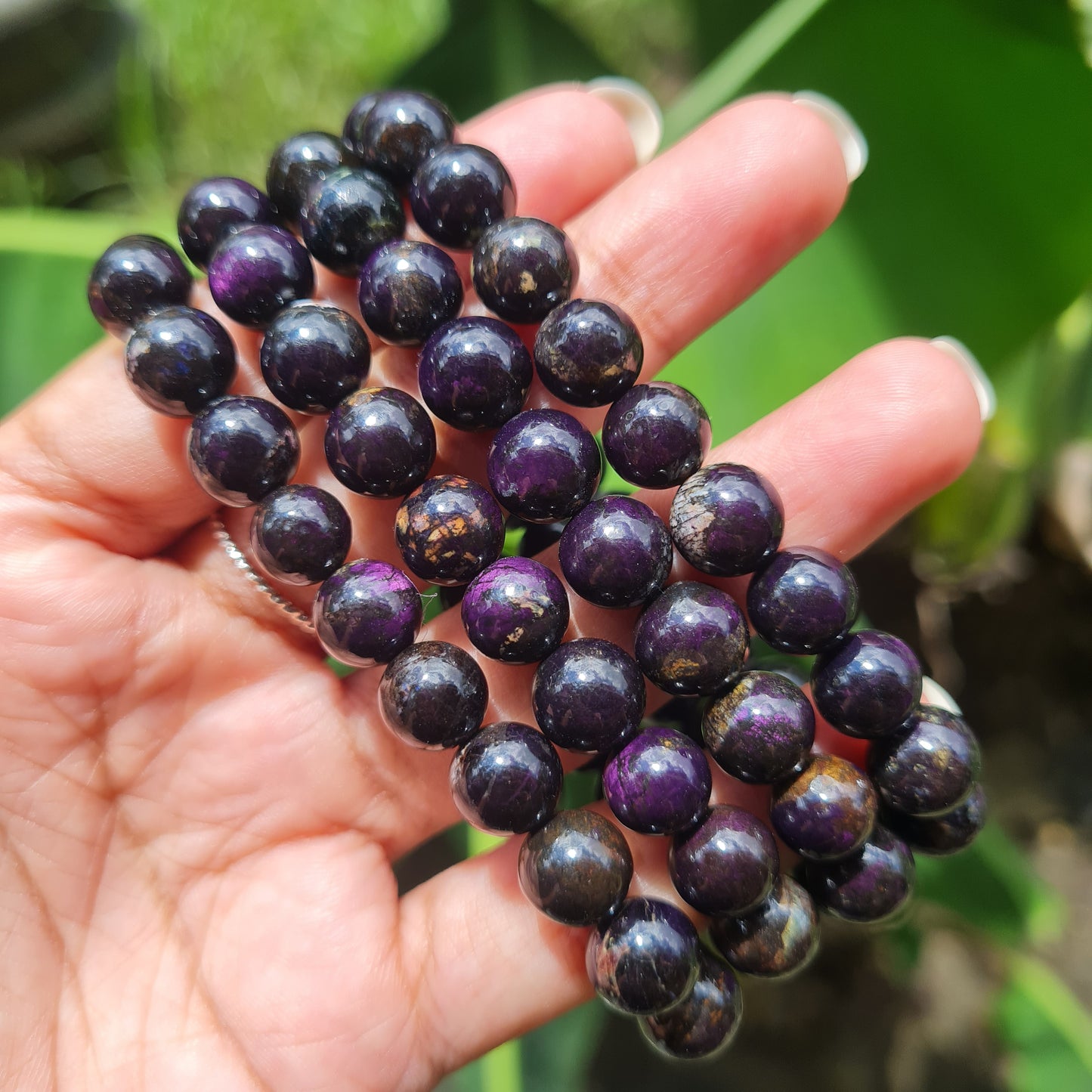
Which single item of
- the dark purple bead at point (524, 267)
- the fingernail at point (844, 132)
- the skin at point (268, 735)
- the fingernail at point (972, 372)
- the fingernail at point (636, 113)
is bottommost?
the skin at point (268, 735)

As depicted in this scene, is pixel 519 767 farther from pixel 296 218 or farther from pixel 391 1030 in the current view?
pixel 296 218

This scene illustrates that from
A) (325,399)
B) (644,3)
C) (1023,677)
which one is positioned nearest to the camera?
(325,399)

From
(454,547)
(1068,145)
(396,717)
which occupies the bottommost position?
(396,717)

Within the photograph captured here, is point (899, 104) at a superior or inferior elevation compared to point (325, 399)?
superior

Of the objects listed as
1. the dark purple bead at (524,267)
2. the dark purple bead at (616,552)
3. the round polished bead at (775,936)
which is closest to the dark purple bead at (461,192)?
the dark purple bead at (524,267)

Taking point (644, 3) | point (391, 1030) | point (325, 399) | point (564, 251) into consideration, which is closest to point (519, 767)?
point (391, 1030)

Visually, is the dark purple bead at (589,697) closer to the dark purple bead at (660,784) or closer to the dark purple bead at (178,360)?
the dark purple bead at (660,784)

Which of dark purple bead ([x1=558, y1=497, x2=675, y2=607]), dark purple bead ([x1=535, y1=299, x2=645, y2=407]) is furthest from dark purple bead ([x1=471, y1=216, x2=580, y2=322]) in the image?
dark purple bead ([x1=558, y1=497, x2=675, y2=607])
